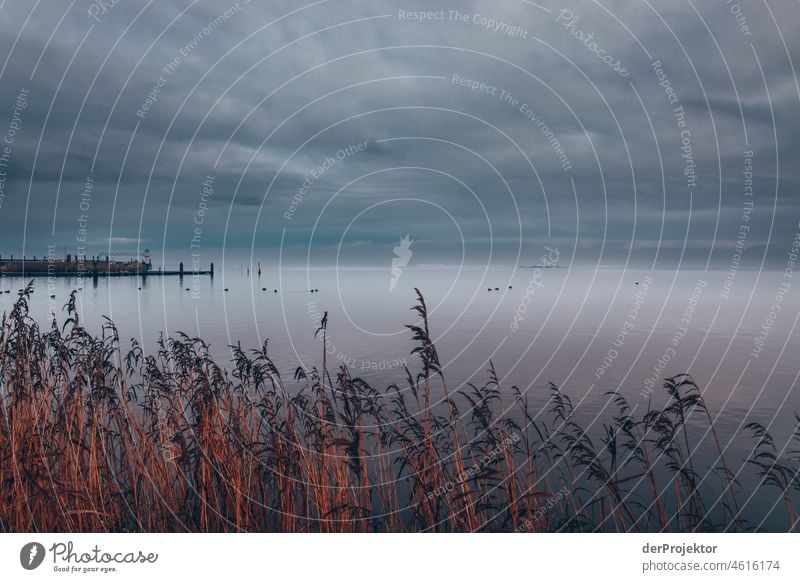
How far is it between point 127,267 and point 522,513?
171375mm

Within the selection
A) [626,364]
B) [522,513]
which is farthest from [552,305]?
[522,513]

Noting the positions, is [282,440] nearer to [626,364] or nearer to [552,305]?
[626,364]

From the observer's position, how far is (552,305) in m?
52.8

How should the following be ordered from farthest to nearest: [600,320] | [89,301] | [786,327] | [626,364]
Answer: [89,301]
[600,320]
[786,327]
[626,364]
